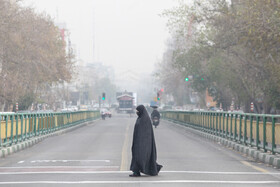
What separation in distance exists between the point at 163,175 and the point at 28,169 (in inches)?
147

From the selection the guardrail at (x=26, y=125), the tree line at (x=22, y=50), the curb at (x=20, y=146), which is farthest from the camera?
the tree line at (x=22, y=50)

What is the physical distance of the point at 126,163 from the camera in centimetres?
1605

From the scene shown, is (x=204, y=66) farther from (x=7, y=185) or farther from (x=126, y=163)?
(x=7, y=185)

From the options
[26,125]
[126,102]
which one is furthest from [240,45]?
[126,102]

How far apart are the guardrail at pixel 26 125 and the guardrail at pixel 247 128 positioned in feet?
28.1

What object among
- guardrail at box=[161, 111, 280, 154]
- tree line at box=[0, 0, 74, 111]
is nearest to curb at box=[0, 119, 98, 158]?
guardrail at box=[161, 111, 280, 154]

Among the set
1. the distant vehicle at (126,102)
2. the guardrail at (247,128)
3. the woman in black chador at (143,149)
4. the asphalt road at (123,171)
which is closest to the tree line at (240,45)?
the guardrail at (247,128)

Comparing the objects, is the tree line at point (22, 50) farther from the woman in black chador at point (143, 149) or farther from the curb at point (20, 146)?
the woman in black chador at point (143, 149)

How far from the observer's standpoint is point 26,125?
82.8ft

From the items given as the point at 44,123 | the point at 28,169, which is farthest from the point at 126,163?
the point at 44,123

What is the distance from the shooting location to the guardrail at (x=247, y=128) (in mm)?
17016

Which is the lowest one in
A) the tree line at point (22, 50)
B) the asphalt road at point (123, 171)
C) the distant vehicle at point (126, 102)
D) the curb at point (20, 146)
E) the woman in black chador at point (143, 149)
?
the asphalt road at point (123, 171)

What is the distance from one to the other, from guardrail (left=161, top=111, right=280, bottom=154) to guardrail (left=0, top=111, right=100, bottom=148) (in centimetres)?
858

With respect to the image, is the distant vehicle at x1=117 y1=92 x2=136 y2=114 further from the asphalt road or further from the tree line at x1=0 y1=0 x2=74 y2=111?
the asphalt road
